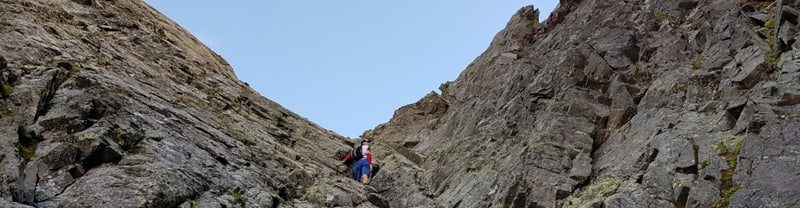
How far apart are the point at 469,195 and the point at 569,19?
1624 centimetres

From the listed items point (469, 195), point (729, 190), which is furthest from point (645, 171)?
point (469, 195)

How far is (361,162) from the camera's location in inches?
1149

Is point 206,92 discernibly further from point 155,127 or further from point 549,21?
Answer: point 549,21

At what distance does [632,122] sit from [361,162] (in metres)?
10.3

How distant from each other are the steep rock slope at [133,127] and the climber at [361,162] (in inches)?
32.3

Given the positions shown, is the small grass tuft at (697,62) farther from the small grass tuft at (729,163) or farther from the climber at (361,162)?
the climber at (361,162)

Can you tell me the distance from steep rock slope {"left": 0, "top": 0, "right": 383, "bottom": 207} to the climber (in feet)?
2.69

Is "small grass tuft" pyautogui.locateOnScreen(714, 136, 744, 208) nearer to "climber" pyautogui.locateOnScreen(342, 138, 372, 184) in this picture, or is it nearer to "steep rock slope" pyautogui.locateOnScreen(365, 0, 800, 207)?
"steep rock slope" pyautogui.locateOnScreen(365, 0, 800, 207)

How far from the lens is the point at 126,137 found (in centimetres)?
2130

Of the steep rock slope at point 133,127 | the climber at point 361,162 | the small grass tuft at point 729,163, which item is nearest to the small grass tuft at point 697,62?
the small grass tuft at point 729,163

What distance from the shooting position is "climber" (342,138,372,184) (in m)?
28.8

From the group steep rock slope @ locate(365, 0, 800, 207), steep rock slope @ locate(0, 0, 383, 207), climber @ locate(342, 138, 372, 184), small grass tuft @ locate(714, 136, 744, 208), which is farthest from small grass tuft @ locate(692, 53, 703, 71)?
climber @ locate(342, 138, 372, 184)

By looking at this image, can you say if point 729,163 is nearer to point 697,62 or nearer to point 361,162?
point 697,62

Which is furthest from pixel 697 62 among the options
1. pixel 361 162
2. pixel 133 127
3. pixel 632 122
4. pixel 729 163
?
pixel 133 127
